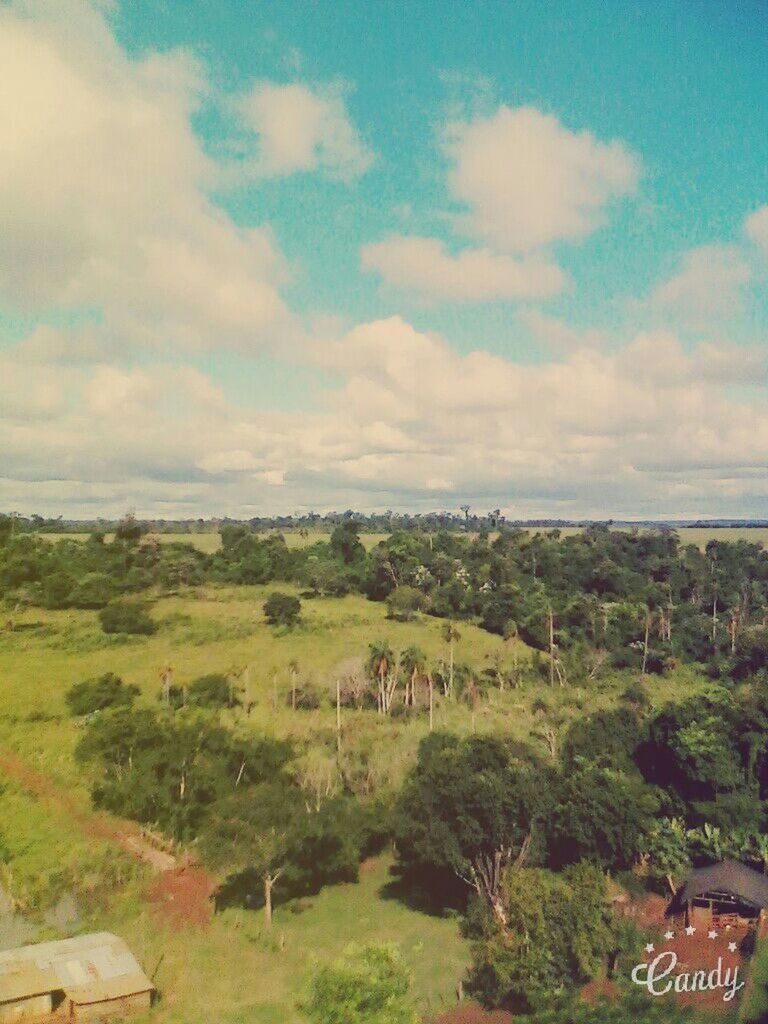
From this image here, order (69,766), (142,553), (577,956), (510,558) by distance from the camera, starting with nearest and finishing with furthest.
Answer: (577,956)
(69,766)
(142,553)
(510,558)

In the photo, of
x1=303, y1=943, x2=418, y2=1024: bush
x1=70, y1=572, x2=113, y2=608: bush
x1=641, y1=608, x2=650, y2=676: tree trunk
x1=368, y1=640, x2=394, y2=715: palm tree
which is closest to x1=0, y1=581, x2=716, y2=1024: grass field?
x1=70, y1=572, x2=113, y2=608: bush

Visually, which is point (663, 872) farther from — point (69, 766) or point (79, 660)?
point (79, 660)

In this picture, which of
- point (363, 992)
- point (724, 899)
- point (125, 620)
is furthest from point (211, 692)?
point (724, 899)

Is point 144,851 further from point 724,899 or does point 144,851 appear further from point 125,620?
point 125,620

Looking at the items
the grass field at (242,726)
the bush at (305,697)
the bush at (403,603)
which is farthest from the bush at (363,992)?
the bush at (403,603)

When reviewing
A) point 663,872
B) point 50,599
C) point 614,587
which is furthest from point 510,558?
point 663,872

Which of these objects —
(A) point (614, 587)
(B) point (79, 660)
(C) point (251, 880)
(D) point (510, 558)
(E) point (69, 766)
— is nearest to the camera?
(C) point (251, 880)
